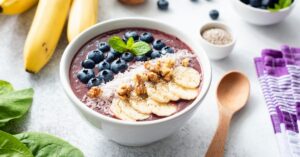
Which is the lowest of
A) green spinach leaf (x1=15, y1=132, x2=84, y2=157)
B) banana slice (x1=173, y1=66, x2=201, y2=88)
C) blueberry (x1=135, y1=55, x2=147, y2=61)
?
banana slice (x1=173, y1=66, x2=201, y2=88)

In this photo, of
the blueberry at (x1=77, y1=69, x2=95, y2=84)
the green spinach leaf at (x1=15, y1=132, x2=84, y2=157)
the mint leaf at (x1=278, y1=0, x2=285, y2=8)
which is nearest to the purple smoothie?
the blueberry at (x1=77, y1=69, x2=95, y2=84)

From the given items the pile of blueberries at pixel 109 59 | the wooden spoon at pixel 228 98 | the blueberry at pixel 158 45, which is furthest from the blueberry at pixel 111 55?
the wooden spoon at pixel 228 98

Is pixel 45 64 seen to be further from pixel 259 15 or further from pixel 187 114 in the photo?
pixel 259 15

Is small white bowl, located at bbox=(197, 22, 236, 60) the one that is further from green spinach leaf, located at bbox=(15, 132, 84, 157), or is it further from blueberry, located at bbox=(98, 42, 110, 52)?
green spinach leaf, located at bbox=(15, 132, 84, 157)

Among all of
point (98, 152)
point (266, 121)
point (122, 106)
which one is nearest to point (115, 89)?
point (122, 106)

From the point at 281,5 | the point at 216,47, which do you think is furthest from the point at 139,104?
the point at 281,5

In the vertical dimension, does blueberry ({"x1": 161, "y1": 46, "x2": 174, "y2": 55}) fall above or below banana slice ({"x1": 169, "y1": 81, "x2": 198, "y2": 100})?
above
